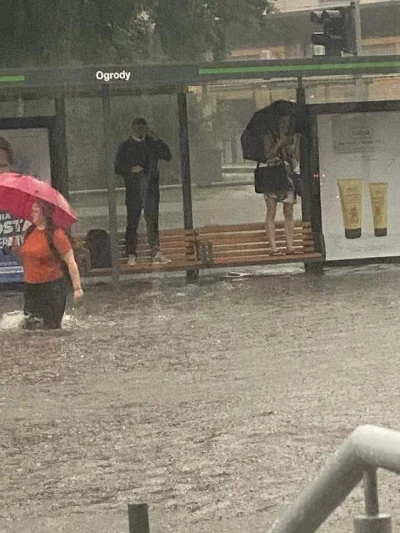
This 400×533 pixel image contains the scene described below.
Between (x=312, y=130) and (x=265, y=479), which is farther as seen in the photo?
(x=312, y=130)

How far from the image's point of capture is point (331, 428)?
819 centimetres

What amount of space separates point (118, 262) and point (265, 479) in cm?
956

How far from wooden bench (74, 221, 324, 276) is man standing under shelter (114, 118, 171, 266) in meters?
0.12

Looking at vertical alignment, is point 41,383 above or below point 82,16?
below

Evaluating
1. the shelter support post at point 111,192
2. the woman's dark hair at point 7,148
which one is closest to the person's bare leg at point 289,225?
the shelter support post at point 111,192

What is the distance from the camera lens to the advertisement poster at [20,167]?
1648 centimetres

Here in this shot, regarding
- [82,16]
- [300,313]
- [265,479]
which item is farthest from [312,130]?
[265,479]

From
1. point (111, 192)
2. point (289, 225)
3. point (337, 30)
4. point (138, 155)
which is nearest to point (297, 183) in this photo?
point (289, 225)

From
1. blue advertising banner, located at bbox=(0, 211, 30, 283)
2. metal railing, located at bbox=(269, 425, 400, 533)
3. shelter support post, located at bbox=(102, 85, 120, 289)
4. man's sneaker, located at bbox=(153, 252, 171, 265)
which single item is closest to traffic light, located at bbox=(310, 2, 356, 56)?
man's sneaker, located at bbox=(153, 252, 171, 265)

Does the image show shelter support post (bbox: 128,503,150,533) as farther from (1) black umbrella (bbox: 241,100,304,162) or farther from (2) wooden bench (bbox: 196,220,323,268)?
(1) black umbrella (bbox: 241,100,304,162)

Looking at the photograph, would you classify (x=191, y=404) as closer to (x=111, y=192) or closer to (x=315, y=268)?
(x=111, y=192)

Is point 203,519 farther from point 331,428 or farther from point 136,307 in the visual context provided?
point 136,307

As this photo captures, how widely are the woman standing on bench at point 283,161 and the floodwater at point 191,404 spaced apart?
1971 millimetres

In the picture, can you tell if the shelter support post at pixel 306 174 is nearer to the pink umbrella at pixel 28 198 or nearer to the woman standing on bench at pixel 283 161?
the woman standing on bench at pixel 283 161
